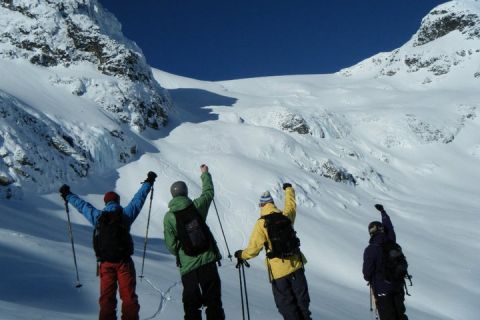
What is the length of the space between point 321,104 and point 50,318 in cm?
5116

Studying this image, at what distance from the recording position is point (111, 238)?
Result: 5.71 m

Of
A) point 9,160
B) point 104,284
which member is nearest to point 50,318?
point 104,284

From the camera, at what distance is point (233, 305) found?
31.2ft

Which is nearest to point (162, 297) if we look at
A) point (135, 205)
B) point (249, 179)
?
point (135, 205)

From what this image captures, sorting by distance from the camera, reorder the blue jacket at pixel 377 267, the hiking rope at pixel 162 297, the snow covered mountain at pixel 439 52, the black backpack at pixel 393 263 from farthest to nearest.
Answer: the snow covered mountain at pixel 439 52, the hiking rope at pixel 162 297, the blue jacket at pixel 377 267, the black backpack at pixel 393 263

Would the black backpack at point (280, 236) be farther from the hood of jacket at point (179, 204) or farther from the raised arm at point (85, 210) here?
the raised arm at point (85, 210)

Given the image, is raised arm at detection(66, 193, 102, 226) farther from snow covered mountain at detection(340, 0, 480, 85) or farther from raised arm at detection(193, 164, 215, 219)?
snow covered mountain at detection(340, 0, 480, 85)

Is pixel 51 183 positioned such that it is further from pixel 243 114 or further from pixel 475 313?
pixel 243 114

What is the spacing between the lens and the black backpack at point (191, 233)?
572 centimetres

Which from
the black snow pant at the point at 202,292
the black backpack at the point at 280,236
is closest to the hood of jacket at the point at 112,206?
the black snow pant at the point at 202,292

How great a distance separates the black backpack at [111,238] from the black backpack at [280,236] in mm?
1898

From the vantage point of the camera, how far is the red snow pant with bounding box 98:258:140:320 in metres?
5.76

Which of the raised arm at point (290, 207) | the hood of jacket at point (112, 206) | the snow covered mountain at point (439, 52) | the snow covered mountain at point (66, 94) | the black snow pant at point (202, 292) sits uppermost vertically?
the snow covered mountain at point (439, 52)

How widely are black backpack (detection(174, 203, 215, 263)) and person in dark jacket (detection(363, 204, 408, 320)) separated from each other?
2.88 meters
